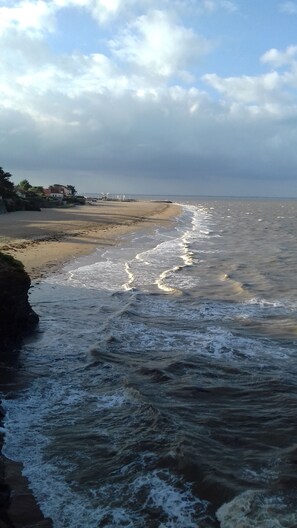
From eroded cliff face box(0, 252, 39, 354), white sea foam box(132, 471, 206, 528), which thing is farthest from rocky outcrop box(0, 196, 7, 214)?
white sea foam box(132, 471, 206, 528)

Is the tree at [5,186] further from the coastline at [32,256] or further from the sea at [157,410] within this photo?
the sea at [157,410]

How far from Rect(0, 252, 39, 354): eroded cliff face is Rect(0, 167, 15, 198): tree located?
1886 inches

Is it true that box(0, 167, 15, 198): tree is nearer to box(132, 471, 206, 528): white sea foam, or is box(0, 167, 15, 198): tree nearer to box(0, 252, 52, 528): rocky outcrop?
box(0, 252, 52, 528): rocky outcrop

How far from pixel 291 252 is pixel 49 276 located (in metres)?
18.1

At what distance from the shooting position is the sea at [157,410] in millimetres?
5441

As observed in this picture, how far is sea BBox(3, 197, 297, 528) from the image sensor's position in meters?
5.44

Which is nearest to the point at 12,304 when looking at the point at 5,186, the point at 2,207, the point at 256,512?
the point at 256,512

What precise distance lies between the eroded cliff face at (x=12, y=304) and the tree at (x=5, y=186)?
47.9 metres

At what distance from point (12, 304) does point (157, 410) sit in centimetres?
450

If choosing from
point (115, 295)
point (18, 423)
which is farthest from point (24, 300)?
point (115, 295)

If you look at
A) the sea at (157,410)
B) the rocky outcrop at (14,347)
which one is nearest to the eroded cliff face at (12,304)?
the rocky outcrop at (14,347)

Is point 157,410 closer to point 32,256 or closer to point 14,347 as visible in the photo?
point 14,347

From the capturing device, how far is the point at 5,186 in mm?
58844

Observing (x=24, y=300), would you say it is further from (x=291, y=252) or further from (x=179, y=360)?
(x=291, y=252)
